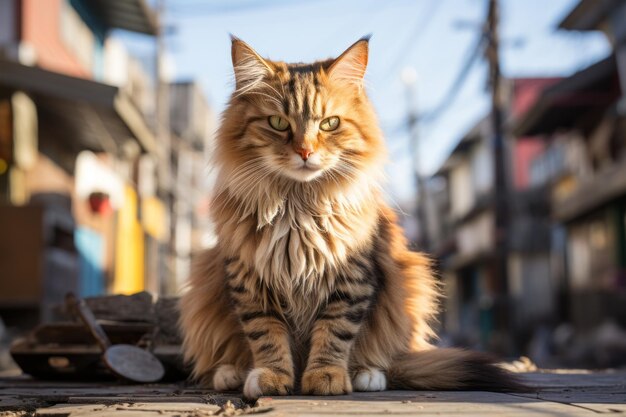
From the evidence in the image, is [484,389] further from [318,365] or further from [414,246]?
[414,246]

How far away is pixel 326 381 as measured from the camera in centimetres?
326

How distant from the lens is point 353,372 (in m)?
3.59

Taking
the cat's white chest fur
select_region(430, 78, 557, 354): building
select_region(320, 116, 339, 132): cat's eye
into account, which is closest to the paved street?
the cat's white chest fur

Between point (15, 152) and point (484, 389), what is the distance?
7.35m

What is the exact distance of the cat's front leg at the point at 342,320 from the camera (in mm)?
3402

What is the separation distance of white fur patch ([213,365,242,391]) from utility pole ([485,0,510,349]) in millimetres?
10744

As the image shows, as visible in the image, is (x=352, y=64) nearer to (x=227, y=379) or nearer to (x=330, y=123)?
(x=330, y=123)

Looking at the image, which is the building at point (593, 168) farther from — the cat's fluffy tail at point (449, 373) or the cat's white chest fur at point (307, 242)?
the cat's white chest fur at point (307, 242)

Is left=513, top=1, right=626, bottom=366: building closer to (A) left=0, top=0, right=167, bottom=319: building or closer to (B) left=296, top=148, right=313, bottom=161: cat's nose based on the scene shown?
(A) left=0, top=0, right=167, bottom=319: building

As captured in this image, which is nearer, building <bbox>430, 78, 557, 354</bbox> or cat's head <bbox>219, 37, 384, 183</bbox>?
cat's head <bbox>219, 37, 384, 183</bbox>

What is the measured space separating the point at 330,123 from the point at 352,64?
0.36 metres

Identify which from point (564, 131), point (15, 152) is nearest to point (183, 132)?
point (564, 131)

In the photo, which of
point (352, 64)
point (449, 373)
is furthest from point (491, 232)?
point (449, 373)

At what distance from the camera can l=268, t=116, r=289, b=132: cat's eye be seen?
11.7 ft
